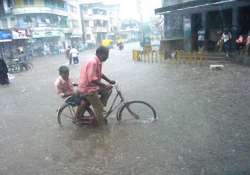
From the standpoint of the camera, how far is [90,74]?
6301mm

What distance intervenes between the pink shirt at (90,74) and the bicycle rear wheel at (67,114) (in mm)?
709

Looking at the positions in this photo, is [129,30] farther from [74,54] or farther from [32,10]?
[74,54]

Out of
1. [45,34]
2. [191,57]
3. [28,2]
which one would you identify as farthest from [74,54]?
[28,2]

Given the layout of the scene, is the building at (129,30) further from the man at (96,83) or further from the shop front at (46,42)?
the man at (96,83)

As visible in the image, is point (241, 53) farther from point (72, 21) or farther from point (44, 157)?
point (72, 21)

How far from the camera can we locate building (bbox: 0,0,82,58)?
3822 cm

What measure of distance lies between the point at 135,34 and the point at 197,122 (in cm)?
9256

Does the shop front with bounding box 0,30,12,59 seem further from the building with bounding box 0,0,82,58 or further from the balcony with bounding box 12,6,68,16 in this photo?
the balcony with bounding box 12,6,68,16

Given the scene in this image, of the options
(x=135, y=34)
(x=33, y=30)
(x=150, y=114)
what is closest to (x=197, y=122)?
(x=150, y=114)

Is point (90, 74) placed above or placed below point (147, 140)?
above

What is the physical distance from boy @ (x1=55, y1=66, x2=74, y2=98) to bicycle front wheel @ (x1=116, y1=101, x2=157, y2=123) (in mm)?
1309

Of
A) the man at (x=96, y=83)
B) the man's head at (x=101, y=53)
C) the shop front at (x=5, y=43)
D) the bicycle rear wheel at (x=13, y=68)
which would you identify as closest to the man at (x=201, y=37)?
the bicycle rear wheel at (x=13, y=68)

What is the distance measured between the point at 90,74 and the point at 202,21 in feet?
59.0

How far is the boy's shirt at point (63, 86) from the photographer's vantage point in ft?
24.1
